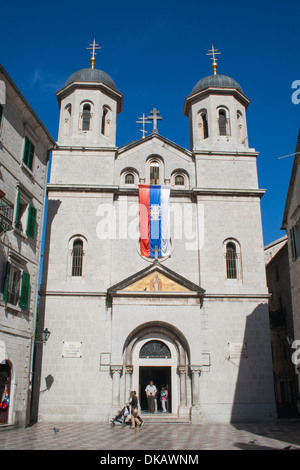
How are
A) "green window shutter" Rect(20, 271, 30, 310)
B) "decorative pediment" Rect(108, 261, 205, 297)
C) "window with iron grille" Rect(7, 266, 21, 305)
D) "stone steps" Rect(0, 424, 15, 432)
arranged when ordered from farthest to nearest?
"decorative pediment" Rect(108, 261, 205, 297), "green window shutter" Rect(20, 271, 30, 310), "window with iron grille" Rect(7, 266, 21, 305), "stone steps" Rect(0, 424, 15, 432)

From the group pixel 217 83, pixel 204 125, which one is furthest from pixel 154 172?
pixel 217 83

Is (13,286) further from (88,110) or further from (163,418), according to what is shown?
(88,110)

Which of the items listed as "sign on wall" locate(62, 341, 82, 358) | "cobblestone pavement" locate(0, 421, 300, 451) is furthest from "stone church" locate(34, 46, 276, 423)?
"cobblestone pavement" locate(0, 421, 300, 451)

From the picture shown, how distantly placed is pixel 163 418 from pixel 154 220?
31.6 ft

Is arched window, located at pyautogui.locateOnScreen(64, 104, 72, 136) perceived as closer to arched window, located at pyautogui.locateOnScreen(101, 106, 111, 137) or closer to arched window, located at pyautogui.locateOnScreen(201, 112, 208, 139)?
arched window, located at pyautogui.locateOnScreen(101, 106, 111, 137)

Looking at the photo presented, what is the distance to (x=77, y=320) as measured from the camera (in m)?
21.2

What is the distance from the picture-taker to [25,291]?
18.0 m

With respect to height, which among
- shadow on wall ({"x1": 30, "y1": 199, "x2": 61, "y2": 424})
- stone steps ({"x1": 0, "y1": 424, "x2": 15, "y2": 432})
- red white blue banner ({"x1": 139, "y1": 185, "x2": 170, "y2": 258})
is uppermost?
red white blue banner ({"x1": 139, "y1": 185, "x2": 170, "y2": 258})

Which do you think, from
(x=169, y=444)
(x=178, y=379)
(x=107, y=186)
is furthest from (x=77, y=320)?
(x=169, y=444)

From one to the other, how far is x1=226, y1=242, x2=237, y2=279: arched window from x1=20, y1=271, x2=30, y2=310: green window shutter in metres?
10.2

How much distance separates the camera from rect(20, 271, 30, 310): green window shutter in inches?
698

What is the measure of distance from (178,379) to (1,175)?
1207cm

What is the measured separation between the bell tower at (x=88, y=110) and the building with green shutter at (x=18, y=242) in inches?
209

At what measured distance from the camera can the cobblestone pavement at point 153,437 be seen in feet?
40.7
